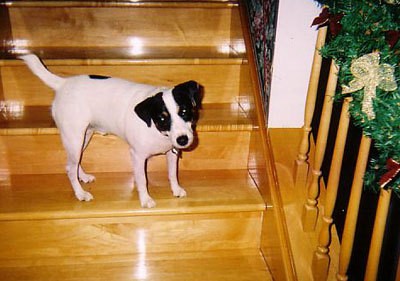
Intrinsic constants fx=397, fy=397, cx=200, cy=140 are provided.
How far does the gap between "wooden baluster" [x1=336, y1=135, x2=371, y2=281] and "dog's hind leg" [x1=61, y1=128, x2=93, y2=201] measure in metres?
0.99

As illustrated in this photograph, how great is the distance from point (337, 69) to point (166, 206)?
83cm

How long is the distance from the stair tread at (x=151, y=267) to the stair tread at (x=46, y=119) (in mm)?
546

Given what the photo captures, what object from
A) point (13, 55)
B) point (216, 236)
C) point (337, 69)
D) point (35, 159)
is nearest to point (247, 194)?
point (216, 236)

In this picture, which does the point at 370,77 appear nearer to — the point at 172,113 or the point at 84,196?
the point at 172,113

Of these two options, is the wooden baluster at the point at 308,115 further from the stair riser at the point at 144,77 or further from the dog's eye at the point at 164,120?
the stair riser at the point at 144,77

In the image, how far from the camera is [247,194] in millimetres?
1689

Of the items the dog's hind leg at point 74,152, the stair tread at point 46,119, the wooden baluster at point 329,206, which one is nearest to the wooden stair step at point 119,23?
the stair tread at point 46,119

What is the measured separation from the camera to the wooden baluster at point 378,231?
100cm

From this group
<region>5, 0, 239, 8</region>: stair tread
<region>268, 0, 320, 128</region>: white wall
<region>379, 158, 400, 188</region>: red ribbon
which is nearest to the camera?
<region>379, 158, 400, 188</region>: red ribbon

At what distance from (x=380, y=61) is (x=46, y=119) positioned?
1.46 metres

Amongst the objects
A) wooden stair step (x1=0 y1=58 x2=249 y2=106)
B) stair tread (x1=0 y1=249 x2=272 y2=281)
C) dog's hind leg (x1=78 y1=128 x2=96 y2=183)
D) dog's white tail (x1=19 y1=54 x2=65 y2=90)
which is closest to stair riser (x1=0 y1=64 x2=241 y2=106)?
wooden stair step (x1=0 y1=58 x2=249 y2=106)

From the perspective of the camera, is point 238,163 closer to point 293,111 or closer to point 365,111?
point 293,111

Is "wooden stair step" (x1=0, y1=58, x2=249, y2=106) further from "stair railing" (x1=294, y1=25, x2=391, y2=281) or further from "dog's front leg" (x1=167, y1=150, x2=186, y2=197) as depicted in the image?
"stair railing" (x1=294, y1=25, x2=391, y2=281)

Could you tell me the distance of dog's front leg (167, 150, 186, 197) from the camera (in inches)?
66.1
